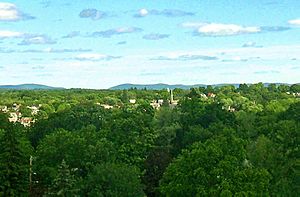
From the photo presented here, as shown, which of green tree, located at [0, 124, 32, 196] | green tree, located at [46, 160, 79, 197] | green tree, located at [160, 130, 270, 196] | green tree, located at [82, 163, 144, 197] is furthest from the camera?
green tree, located at [0, 124, 32, 196]

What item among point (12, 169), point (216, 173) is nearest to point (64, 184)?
point (12, 169)

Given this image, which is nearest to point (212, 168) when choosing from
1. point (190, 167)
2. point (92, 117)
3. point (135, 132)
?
point (190, 167)

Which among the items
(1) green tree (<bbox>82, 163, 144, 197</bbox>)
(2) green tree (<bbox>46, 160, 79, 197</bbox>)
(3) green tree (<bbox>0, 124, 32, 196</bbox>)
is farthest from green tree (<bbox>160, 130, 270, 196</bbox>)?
(3) green tree (<bbox>0, 124, 32, 196</bbox>)

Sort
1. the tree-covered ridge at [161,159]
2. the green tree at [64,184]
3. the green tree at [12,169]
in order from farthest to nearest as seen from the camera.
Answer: the green tree at [12,169]
the green tree at [64,184]
the tree-covered ridge at [161,159]

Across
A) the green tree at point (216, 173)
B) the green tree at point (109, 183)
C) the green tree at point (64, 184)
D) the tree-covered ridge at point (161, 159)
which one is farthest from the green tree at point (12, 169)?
the green tree at point (216, 173)

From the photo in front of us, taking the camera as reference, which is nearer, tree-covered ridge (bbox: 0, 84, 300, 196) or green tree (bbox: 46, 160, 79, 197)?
tree-covered ridge (bbox: 0, 84, 300, 196)

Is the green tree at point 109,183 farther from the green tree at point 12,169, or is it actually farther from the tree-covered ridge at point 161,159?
the green tree at point 12,169

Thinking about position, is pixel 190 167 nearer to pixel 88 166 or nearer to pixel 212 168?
pixel 212 168

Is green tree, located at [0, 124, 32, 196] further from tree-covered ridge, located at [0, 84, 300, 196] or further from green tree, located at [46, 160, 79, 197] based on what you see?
green tree, located at [46, 160, 79, 197]

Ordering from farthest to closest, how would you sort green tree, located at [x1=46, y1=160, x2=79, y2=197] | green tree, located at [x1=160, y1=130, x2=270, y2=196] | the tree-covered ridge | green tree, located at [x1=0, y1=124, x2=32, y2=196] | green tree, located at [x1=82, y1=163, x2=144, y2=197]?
green tree, located at [x1=0, y1=124, x2=32, y2=196] < green tree, located at [x1=46, y1=160, x2=79, y2=197] < green tree, located at [x1=82, y1=163, x2=144, y2=197] < the tree-covered ridge < green tree, located at [x1=160, y1=130, x2=270, y2=196]

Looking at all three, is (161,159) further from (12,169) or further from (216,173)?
(216,173)

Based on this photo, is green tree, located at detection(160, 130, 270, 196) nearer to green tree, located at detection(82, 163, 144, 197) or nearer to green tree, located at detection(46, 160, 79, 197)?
green tree, located at detection(82, 163, 144, 197)
